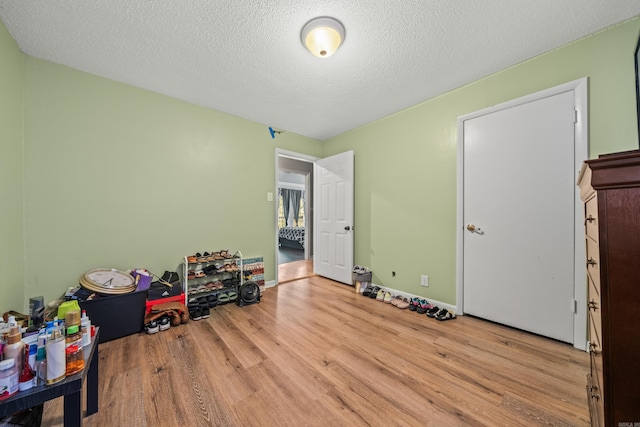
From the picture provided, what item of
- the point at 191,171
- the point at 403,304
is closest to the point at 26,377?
the point at 191,171

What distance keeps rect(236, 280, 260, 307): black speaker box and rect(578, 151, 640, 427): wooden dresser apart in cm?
270

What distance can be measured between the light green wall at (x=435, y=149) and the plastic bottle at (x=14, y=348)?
3.03 meters

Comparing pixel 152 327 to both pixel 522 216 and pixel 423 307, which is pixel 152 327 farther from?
pixel 522 216

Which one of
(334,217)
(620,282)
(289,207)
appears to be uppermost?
(289,207)

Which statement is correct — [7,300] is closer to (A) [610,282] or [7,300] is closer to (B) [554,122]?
(A) [610,282]

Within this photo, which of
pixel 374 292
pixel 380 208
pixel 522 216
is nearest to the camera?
pixel 522 216

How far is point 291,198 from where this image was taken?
363 inches

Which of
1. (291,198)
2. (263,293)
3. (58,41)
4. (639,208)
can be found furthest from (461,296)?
(291,198)

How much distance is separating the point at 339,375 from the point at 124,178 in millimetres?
2711

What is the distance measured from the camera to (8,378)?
2.81 feet

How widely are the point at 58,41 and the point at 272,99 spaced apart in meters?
1.73

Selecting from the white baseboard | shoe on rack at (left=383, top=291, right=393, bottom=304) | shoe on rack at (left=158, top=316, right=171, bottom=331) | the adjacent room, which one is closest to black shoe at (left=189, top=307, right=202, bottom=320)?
the adjacent room

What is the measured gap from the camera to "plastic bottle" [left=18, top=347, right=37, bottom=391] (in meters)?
0.89

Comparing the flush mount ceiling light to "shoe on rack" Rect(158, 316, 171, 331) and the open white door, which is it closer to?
the open white door
